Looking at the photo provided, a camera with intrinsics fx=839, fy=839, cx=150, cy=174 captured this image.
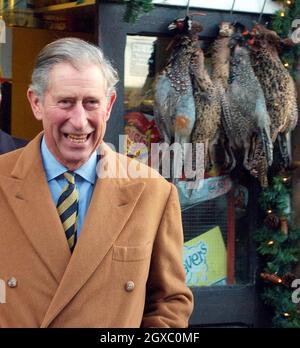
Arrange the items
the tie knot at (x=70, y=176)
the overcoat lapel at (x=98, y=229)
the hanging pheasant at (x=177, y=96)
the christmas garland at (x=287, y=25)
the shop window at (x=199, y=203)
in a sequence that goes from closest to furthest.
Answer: the overcoat lapel at (x=98, y=229) < the tie knot at (x=70, y=176) < the hanging pheasant at (x=177, y=96) < the shop window at (x=199, y=203) < the christmas garland at (x=287, y=25)

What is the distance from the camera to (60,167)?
267 cm

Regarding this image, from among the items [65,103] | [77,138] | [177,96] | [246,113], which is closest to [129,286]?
[77,138]

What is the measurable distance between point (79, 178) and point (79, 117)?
218 mm

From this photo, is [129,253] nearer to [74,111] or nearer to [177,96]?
[74,111]

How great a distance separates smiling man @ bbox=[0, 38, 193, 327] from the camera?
256 centimetres

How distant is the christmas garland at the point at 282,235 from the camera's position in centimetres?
459

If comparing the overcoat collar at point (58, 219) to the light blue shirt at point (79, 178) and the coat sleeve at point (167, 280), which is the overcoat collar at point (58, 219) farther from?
the coat sleeve at point (167, 280)

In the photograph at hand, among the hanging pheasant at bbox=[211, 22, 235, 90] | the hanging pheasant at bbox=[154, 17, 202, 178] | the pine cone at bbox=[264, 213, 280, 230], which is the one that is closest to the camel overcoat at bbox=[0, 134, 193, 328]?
the hanging pheasant at bbox=[154, 17, 202, 178]

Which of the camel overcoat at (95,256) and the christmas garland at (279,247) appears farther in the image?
the christmas garland at (279,247)

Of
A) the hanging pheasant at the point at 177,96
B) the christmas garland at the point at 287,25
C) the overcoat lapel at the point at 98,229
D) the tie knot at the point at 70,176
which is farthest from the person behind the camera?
the christmas garland at the point at 287,25

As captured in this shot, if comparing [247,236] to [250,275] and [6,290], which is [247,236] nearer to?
[250,275]

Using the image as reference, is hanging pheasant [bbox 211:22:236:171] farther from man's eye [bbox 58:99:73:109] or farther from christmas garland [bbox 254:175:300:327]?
man's eye [bbox 58:99:73:109]

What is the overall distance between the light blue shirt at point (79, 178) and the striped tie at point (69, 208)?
0.01 m

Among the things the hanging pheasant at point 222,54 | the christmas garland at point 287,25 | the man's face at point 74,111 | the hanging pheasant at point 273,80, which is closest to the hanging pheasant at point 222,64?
the hanging pheasant at point 222,54
